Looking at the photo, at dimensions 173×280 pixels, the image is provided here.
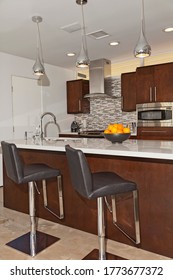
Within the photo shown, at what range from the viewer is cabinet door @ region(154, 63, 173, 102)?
424 centimetres

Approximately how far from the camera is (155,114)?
14.5 feet

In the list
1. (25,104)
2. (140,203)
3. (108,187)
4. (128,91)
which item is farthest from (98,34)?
(108,187)

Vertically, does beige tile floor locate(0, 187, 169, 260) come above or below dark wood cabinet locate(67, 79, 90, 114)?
below

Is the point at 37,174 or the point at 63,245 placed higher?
the point at 37,174

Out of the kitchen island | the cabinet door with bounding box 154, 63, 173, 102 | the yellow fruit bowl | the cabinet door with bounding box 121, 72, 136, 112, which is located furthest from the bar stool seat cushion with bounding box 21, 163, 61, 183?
the cabinet door with bounding box 121, 72, 136, 112

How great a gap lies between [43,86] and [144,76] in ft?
7.25

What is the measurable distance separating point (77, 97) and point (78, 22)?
2616 millimetres

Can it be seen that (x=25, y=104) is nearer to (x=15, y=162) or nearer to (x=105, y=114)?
(x=105, y=114)

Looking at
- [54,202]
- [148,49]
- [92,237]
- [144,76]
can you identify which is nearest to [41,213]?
[54,202]

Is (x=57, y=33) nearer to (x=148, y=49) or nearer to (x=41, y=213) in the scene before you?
(x=148, y=49)

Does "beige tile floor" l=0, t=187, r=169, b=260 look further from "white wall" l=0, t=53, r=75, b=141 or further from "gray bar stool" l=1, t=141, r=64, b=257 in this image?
"white wall" l=0, t=53, r=75, b=141

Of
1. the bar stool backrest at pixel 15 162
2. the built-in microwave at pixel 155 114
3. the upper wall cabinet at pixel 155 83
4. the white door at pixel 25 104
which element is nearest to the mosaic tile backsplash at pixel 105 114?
the built-in microwave at pixel 155 114

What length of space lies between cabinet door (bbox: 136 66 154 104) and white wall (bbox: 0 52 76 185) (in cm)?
203
